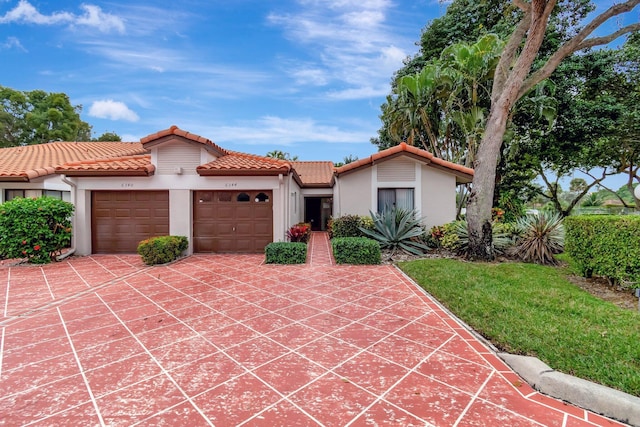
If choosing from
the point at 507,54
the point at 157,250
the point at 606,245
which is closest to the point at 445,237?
the point at 606,245

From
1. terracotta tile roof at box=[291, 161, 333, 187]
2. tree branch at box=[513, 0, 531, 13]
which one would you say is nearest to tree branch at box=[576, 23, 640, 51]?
tree branch at box=[513, 0, 531, 13]

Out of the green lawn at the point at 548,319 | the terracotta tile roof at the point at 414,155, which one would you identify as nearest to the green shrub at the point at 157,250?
the terracotta tile roof at the point at 414,155

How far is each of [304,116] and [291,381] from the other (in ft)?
74.4

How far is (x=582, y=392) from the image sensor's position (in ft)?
10.2

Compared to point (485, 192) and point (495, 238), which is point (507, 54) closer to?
point (485, 192)

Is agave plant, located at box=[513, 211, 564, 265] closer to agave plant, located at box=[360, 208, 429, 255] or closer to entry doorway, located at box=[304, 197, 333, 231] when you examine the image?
agave plant, located at box=[360, 208, 429, 255]

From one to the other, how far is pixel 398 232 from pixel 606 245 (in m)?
5.79

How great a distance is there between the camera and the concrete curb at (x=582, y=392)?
288 centimetres

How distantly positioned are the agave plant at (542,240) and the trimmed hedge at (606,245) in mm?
1453

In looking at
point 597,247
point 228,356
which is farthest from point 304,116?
point 228,356

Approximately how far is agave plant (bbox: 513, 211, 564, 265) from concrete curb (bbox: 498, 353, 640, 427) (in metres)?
7.50

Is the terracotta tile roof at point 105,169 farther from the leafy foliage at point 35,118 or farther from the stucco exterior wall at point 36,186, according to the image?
the leafy foliage at point 35,118

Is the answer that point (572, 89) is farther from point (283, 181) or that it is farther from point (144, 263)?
point (144, 263)

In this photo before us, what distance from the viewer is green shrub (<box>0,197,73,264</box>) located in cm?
995
